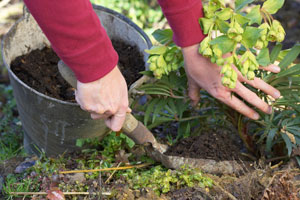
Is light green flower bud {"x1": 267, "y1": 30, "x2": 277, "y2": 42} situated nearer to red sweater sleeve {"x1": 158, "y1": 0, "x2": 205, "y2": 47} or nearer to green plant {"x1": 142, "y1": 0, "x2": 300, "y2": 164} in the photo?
green plant {"x1": 142, "y1": 0, "x2": 300, "y2": 164}

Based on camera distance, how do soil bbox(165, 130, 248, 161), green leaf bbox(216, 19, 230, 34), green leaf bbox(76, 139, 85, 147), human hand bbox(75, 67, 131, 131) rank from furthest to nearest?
green leaf bbox(76, 139, 85, 147) < soil bbox(165, 130, 248, 161) < green leaf bbox(216, 19, 230, 34) < human hand bbox(75, 67, 131, 131)

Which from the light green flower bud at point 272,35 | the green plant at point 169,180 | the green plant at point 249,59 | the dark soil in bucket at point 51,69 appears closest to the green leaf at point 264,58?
the green plant at point 249,59

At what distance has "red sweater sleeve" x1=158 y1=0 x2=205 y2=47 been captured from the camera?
5.93 ft

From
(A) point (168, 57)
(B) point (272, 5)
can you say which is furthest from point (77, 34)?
(B) point (272, 5)

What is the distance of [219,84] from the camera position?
1.93 m

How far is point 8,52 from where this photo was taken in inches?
95.8

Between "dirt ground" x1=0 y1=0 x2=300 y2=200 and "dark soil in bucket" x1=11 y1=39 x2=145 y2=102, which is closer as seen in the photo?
"dirt ground" x1=0 y1=0 x2=300 y2=200

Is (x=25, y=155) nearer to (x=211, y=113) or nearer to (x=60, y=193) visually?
(x=60, y=193)

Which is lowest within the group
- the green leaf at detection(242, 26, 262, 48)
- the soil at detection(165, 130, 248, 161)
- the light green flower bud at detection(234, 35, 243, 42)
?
the soil at detection(165, 130, 248, 161)

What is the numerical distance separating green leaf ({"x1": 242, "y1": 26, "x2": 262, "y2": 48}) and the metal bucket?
Result: 2.02 ft

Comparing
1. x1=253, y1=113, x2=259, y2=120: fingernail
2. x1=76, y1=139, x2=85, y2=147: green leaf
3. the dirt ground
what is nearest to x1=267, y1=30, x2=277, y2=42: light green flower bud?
x1=253, y1=113, x2=259, y2=120: fingernail

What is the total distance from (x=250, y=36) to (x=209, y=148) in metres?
0.71

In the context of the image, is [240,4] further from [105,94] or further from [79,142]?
[79,142]

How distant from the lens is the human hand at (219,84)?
191cm
